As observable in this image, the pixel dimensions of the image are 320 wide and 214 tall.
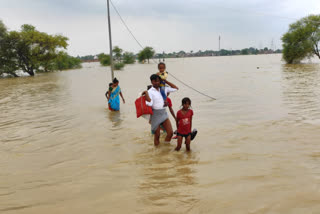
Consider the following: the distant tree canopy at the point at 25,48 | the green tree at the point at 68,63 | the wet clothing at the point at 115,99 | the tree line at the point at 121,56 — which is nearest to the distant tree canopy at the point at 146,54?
the tree line at the point at 121,56

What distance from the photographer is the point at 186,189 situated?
3.16 meters

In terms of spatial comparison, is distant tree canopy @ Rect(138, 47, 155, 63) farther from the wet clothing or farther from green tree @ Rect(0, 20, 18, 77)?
the wet clothing

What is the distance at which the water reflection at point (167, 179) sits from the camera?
2.86 metres

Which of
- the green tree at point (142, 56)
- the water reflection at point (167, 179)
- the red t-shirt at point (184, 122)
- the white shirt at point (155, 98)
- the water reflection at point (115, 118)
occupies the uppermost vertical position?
the green tree at point (142, 56)

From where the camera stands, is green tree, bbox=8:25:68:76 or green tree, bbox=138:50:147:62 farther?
green tree, bbox=138:50:147:62

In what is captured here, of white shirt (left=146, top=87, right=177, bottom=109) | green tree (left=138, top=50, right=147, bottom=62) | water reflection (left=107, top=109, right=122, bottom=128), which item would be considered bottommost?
water reflection (left=107, top=109, right=122, bottom=128)

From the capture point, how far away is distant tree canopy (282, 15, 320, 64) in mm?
40656

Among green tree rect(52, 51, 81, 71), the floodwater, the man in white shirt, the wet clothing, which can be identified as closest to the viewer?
the floodwater

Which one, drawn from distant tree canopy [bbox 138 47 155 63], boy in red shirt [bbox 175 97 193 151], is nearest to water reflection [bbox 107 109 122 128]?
boy in red shirt [bbox 175 97 193 151]

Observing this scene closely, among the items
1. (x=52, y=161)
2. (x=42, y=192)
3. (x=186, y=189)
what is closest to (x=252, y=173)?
(x=186, y=189)

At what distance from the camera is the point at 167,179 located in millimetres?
3482

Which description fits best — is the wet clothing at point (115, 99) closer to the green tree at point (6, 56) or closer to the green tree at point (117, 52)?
the green tree at point (6, 56)

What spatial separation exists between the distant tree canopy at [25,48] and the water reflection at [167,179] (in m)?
43.0

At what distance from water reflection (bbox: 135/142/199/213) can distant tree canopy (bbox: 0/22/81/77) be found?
43013 millimetres
